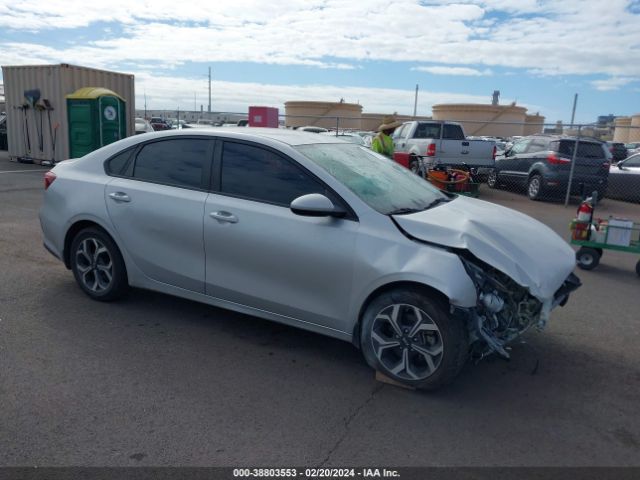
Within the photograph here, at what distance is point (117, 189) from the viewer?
480 cm

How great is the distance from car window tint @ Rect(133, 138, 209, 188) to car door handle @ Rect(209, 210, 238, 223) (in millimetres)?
344

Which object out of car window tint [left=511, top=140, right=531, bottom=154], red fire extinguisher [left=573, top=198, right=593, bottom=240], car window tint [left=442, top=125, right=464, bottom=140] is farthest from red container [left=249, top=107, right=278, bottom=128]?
red fire extinguisher [left=573, top=198, right=593, bottom=240]

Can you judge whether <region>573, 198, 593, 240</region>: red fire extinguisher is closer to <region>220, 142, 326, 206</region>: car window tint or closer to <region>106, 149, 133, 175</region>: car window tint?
<region>220, 142, 326, 206</region>: car window tint

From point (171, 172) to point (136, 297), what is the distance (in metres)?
1.37

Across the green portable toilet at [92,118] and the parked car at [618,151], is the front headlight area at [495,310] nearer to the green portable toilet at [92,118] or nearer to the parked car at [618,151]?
the green portable toilet at [92,118]

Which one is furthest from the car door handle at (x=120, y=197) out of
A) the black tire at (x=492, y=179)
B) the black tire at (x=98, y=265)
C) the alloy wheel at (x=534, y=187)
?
the black tire at (x=492, y=179)

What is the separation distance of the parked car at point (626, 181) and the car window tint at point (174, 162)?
1357cm

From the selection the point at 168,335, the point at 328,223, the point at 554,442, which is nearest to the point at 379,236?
the point at 328,223

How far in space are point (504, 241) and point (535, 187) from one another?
1140cm

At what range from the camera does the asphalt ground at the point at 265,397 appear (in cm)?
302

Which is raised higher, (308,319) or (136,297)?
(308,319)

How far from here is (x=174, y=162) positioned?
4.66 meters

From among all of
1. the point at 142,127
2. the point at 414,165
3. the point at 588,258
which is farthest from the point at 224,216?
→ the point at 142,127

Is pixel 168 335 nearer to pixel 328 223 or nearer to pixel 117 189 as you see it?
pixel 117 189
